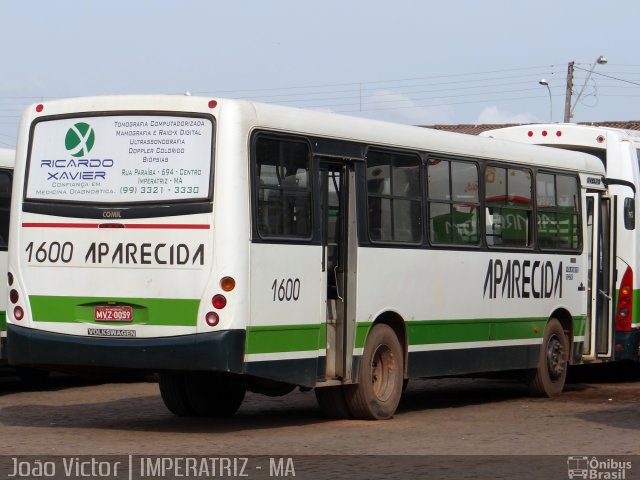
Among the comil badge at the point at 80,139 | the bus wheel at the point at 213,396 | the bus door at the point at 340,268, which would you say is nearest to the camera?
the comil badge at the point at 80,139

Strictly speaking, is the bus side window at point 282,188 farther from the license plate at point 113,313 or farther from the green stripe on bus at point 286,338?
the license plate at point 113,313

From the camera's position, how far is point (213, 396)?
14.2 metres

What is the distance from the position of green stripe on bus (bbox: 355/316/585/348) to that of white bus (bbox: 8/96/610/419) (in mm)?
32

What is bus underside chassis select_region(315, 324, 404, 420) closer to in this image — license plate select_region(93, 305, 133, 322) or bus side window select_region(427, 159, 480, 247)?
bus side window select_region(427, 159, 480, 247)

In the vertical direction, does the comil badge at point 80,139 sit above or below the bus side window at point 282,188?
above

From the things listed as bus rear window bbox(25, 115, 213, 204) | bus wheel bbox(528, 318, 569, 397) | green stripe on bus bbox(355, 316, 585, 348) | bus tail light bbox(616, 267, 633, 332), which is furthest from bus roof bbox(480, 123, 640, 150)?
bus rear window bbox(25, 115, 213, 204)

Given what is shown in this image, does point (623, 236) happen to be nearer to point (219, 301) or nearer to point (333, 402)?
point (333, 402)

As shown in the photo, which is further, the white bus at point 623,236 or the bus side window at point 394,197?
the white bus at point 623,236

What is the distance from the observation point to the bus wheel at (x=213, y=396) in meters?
14.1

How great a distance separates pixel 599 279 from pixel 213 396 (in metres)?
Answer: 6.25

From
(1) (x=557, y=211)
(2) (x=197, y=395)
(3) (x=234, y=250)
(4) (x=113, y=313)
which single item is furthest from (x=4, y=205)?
(1) (x=557, y=211)

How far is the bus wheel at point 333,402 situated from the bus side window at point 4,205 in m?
5.10

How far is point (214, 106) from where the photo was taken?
39.9 ft

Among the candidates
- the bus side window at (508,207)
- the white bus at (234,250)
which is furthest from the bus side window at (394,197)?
the bus side window at (508,207)
